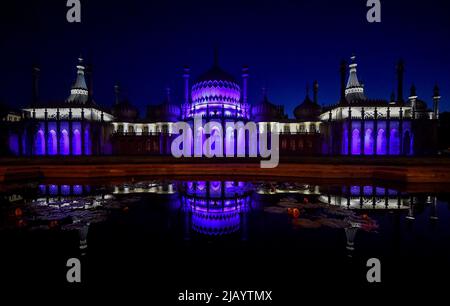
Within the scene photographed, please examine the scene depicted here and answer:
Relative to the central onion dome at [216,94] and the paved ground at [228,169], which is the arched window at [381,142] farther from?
the central onion dome at [216,94]

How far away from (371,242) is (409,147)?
3978cm

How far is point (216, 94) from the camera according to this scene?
160ft

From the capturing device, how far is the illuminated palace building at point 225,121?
124 ft

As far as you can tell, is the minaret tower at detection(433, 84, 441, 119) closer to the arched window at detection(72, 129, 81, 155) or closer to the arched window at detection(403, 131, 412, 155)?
the arched window at detection(403, 131, 412, 155)

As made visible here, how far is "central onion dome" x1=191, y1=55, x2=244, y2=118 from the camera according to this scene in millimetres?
47812

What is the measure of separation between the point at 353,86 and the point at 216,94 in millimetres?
26888

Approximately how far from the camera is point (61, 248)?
17.7 feet

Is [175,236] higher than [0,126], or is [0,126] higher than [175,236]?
[0,126]

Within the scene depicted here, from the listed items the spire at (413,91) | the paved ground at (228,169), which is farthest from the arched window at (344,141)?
the paved ground at (228,169)

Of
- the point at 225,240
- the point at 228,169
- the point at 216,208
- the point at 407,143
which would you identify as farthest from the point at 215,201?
the point at 407,143

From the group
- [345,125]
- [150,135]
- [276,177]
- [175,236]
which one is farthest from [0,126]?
[345,125]

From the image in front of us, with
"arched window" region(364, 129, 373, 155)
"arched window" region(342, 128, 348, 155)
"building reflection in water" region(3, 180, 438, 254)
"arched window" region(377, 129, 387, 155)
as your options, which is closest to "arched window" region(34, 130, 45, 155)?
"building reflection in water" region(3, 180, 438, 254)
